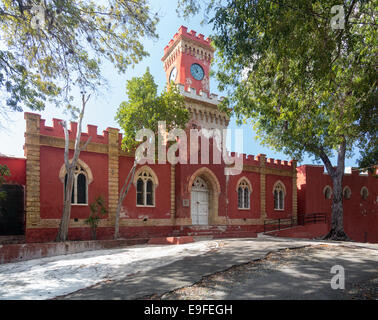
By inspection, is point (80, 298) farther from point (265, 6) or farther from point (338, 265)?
point (265, 6)

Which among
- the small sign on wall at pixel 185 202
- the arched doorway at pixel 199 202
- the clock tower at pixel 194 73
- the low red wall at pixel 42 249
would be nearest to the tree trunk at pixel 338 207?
the arched doorway at pixel 199 202

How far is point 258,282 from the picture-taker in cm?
573

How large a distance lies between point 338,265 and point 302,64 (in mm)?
5263

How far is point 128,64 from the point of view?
927 cm

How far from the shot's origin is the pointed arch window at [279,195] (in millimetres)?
22048

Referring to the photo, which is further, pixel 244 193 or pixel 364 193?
pixel 364 193

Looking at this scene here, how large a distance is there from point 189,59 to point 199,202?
40.8 feet

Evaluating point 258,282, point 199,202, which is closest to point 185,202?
point 199,202

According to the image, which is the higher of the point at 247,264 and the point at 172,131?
the point at 172,131

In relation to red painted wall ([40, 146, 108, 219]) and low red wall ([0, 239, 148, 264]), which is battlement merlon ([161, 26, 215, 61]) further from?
low red wall ([0, 239, 148, 264])

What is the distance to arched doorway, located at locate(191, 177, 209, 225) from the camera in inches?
706

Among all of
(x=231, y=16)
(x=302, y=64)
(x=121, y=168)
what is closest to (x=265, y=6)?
(x=231, y=16)

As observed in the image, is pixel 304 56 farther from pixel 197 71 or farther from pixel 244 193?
pixel 197 71

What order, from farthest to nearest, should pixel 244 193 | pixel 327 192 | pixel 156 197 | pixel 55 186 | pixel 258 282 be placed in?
pixel 327 192 < pixel 244 193 < pixel 156 197 < pixel 55 186 < pixel 258 282
